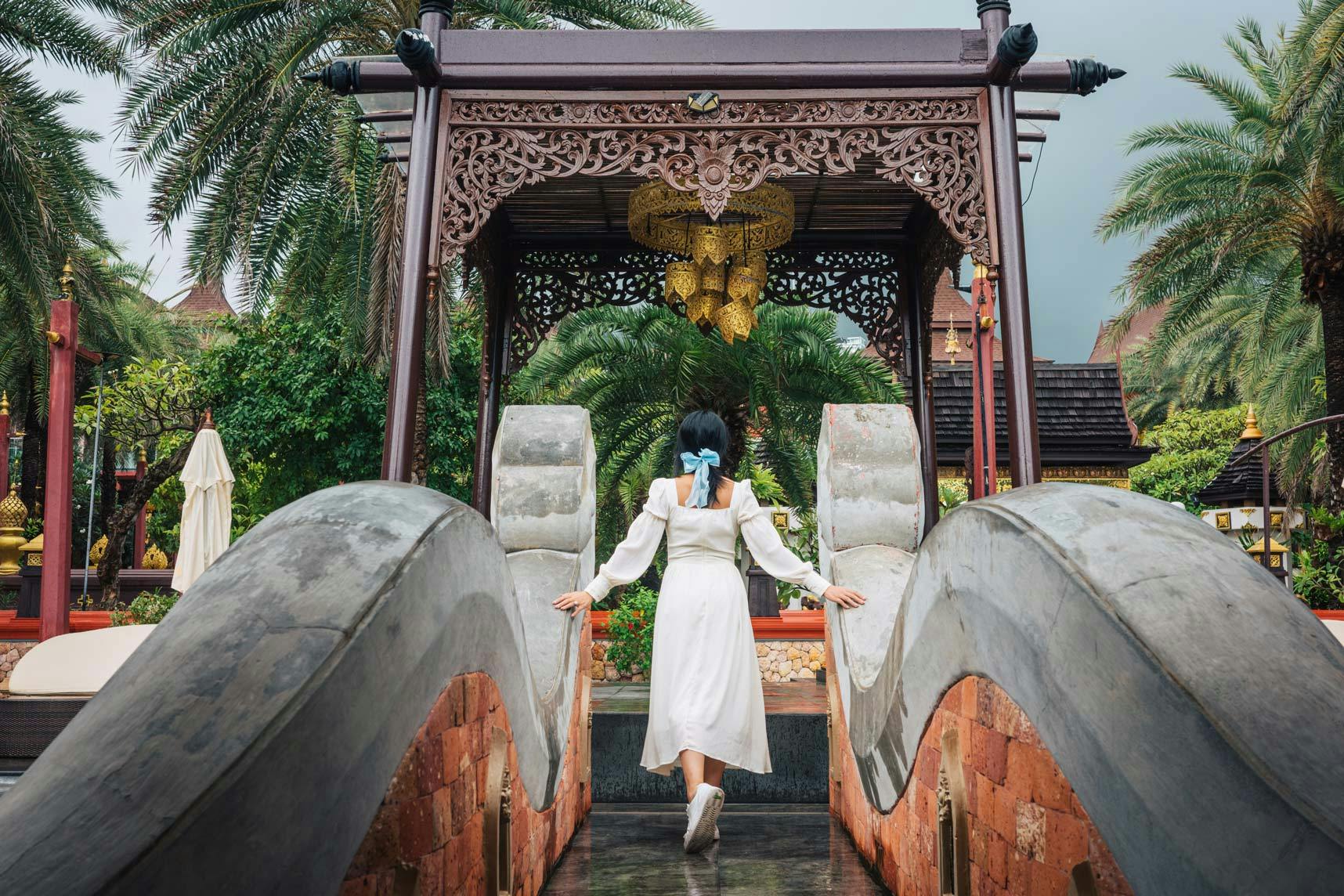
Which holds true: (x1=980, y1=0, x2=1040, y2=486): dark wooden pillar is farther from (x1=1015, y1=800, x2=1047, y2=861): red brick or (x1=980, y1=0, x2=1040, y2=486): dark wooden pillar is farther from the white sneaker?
(x1=1015, y1=800, x2=1047, y2=861): red brick

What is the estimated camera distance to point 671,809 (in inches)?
240

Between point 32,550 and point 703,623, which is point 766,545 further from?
point 32,550

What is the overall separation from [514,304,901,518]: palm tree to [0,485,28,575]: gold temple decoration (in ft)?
27.9

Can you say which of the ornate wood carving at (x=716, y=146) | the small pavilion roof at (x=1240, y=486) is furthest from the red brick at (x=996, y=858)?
the small pavilion roof at (x=1240, y=486)

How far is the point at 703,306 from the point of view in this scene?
7.62 metres

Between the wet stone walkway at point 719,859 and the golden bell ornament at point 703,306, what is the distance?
3462mm

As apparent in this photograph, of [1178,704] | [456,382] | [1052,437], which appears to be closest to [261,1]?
[456,382]

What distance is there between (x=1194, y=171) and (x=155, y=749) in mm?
16820

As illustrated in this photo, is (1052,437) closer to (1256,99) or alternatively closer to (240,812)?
(1256,99)

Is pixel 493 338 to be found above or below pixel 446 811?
above

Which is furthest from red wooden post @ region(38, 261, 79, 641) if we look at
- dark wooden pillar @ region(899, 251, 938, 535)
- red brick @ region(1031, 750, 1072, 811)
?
red brick @ region(1031, 750, 1072, 811)

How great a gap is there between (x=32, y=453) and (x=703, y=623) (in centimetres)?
2299

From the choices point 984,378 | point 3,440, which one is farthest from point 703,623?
point 3,440

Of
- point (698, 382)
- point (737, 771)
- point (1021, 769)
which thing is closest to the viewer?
point (1021, 769)
